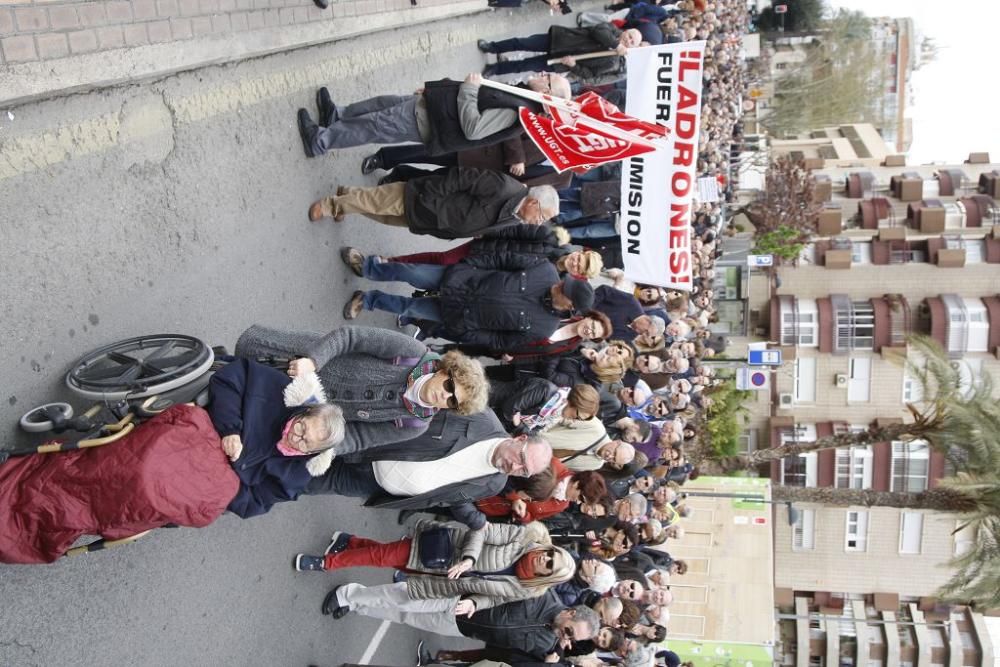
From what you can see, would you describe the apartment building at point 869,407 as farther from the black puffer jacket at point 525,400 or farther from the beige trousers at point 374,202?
the beige trousers at point 374,202

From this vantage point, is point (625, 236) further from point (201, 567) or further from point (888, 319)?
point (888, 319)

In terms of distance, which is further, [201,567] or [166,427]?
[201,567]

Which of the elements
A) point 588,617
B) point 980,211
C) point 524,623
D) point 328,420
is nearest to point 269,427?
point 328,420

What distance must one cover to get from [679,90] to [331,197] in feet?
11.3

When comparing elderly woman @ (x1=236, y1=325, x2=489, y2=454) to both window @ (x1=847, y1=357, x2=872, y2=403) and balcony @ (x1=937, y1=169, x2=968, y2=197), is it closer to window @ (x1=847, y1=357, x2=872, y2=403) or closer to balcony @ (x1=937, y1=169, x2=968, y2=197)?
window @ (x1=847, y1=357, x2=872, y2=403)

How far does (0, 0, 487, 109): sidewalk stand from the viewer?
4.70m

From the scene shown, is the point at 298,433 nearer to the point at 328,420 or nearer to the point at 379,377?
the point at 328,420

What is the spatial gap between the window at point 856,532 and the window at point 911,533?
1.01 metres

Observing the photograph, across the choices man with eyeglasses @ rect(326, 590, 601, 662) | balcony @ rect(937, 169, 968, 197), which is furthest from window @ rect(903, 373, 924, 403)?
man with eyeglasses @ rect(326, 590, 601, 662)

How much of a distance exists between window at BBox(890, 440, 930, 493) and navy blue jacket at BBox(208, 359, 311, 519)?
24.5 m

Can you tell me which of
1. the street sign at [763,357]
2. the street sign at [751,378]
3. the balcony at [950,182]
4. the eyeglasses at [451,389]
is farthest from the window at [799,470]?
the eyeglasses at [451,389]

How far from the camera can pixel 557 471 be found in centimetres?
763

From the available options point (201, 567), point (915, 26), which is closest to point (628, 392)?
point (201, 567)

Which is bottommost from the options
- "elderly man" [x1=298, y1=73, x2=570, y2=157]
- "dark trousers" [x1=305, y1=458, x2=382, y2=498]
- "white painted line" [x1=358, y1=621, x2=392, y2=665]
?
"white painted line" [x1=358, y1=621, x2=392, y2=665]
